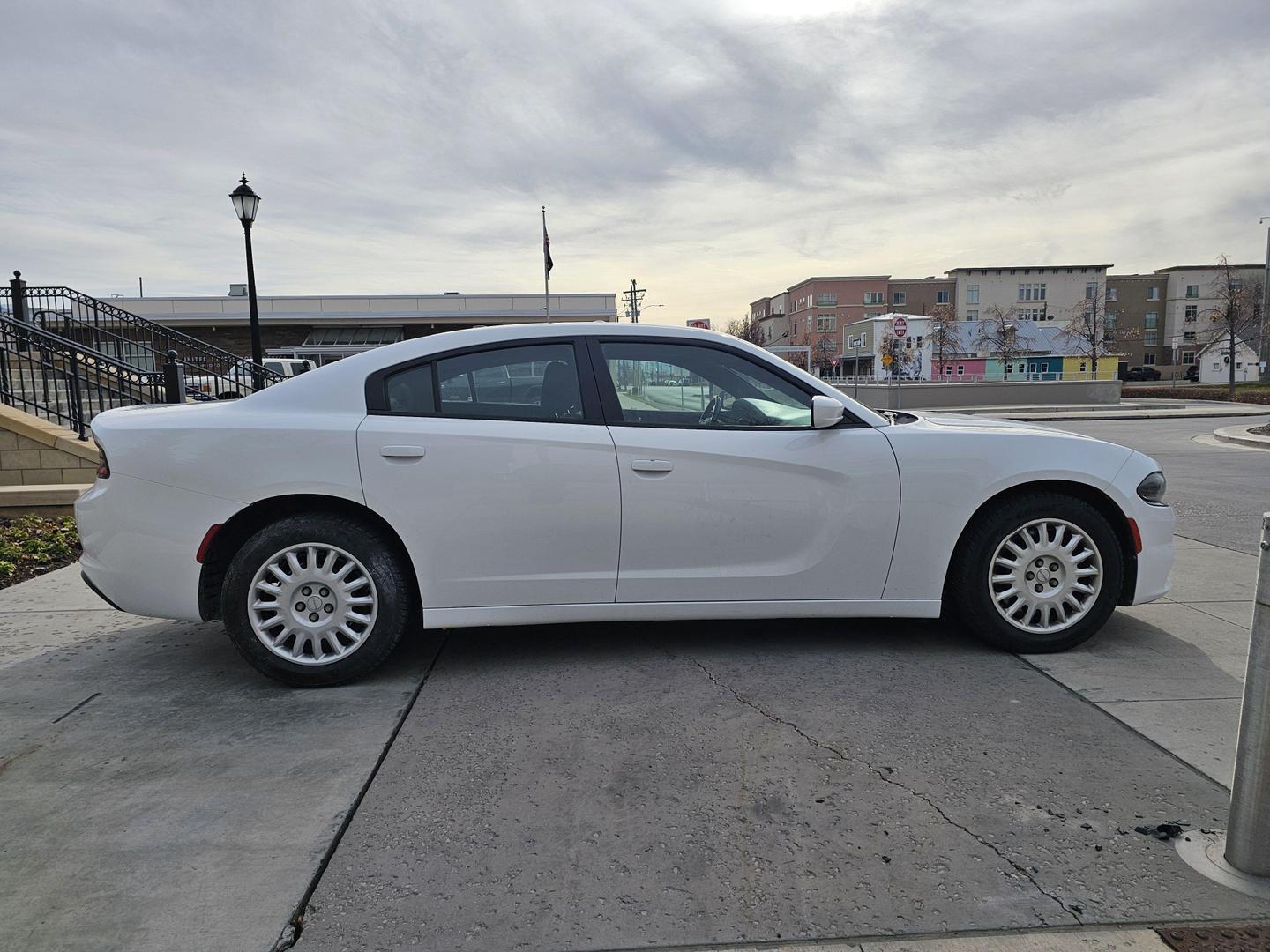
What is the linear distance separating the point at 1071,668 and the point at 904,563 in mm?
891

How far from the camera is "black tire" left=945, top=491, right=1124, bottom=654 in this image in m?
3.96

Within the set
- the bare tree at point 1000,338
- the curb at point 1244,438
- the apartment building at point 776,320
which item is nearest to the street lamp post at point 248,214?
the curb at point 1244,438

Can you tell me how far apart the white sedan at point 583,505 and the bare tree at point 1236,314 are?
41.3 meters

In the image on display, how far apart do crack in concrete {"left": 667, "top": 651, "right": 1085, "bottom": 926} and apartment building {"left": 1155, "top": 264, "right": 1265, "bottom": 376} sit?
9372 cm

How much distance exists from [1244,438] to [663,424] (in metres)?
17.5

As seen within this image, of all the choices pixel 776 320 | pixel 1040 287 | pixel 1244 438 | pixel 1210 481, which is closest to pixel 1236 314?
pixel 1244 438

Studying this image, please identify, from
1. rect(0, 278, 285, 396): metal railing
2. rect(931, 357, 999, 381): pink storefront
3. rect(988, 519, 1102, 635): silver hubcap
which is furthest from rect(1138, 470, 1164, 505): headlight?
rect(931, 357, 999, 381): pink storefront

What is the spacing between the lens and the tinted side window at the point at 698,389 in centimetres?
393

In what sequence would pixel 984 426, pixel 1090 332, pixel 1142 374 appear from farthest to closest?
pixel 1142 374
pixel 1090 332
pixel 984 426

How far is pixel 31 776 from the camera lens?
298 cm

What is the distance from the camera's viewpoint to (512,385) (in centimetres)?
392

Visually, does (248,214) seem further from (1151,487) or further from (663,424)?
(1151,487)

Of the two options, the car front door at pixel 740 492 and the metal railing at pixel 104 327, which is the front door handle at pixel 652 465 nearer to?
the car front door at pixel 740 492

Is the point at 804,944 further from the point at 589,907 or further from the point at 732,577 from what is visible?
the point at 732,577
